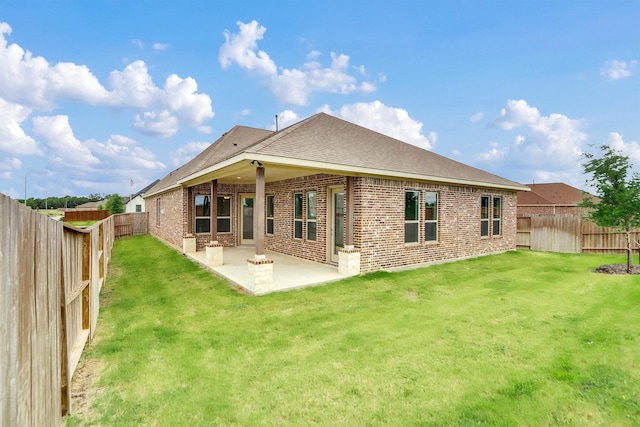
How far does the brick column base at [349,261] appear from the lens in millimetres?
8836

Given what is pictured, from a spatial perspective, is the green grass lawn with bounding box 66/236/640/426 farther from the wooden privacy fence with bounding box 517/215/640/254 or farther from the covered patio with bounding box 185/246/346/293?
the wooden privacy fence with bounding box 517/215/640/254

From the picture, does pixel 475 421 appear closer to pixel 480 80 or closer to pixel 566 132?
pixel 480 80

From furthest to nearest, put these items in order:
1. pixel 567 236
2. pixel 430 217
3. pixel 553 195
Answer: pixel 553 195, pixel 567 236, pixel 430 217

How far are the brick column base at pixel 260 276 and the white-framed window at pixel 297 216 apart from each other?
410 cm

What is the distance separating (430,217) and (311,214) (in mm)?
4124

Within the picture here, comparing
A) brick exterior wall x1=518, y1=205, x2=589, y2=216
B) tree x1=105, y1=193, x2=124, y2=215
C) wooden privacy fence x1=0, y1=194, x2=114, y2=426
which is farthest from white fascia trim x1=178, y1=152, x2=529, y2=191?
tree x1=105, y1=193, x2=124, y2=215

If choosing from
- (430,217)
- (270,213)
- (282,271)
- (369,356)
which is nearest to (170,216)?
(270,213)

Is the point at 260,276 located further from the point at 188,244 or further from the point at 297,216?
the point at 188,244

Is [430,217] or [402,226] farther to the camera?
[430,217]

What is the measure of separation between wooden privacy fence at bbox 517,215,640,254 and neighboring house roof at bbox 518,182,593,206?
11582mm

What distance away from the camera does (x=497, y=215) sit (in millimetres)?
13438

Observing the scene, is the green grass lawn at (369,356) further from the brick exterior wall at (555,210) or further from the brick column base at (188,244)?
the brick exterior wall at (555,210)

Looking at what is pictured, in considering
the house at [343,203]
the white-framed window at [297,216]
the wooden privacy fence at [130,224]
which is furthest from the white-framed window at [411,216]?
the wooden privacy fence at [130,224]

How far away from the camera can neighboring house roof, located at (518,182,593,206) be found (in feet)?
83.1
